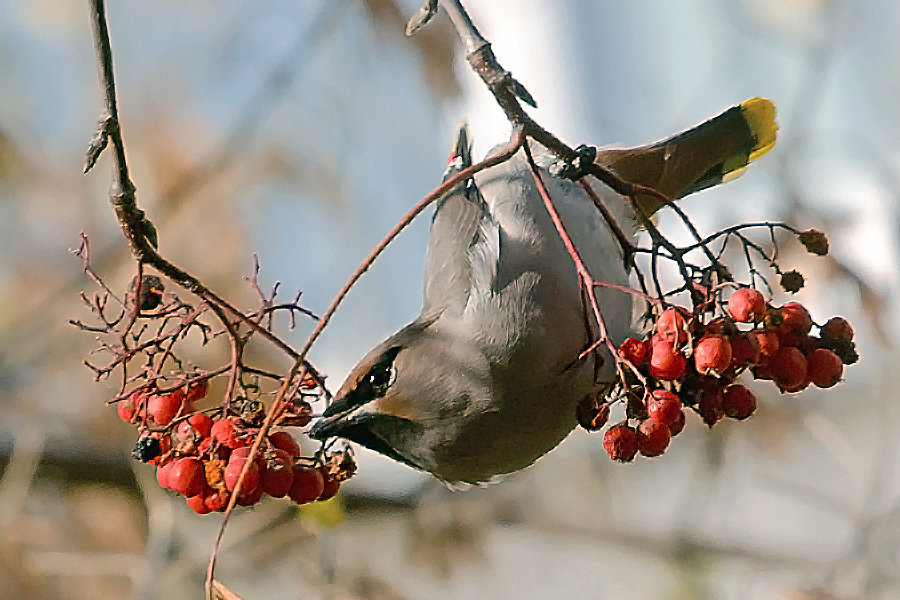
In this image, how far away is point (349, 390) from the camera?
1.30 meters

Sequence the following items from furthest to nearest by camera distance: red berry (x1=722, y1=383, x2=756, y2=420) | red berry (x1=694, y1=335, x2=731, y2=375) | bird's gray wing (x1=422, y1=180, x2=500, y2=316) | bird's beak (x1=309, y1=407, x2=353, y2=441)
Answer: bird's gray wing (x1=422, y1=180, x2=500, y2=316) → bird's beak (x1=309, y1=407, x2=353, y2=441) → red berry (x1=722, y1=383, x2=756, y2=420) → red berry (x1=694, y1=335, x2=731, y2=375)

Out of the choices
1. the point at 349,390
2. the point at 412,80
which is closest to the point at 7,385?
the point at 412,80

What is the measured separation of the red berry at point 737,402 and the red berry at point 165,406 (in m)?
0.64

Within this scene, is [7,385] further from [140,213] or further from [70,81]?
[140,213]

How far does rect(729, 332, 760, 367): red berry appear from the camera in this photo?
942 mm

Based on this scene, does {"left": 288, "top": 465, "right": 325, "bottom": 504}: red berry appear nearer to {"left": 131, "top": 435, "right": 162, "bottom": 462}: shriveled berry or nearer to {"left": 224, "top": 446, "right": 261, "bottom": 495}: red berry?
{"left": 224, "top": 446, "right": 261, "bottom": 495}: red berry

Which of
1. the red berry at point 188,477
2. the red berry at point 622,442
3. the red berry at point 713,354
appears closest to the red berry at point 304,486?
the red berry at point 188,477

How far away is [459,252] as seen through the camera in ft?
4.81

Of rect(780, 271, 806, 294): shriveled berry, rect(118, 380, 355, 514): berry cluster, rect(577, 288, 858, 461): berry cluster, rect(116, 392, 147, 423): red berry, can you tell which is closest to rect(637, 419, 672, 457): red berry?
rect(577, 288, 858, 461): berry cluster

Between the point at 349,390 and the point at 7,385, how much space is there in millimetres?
2181

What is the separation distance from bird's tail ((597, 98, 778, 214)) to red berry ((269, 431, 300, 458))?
0.77 meters

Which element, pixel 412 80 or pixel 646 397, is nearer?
pixel 646 397

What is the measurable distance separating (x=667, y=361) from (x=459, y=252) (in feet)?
1.86

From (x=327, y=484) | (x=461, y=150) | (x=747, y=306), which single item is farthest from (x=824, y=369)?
(x=461, y=150)
